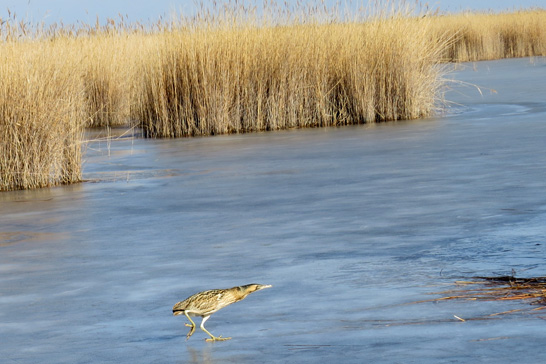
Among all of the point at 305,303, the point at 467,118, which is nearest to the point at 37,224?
the point at 305,303

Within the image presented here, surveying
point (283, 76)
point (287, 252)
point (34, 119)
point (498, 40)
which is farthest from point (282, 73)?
point (498, 40)

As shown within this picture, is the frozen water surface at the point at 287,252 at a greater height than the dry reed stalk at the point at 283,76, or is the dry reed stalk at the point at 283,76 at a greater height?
the dry reed stalk at the point at 283,76

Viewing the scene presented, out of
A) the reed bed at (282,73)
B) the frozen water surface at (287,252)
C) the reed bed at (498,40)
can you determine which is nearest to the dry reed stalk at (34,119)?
the frozen water surface at (287,252)

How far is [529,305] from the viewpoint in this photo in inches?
156

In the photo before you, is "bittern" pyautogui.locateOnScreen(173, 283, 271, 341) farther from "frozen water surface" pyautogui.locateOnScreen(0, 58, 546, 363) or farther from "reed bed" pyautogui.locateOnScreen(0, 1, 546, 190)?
"reed bed" pyautogui.locateOnScreen(0, 1, 546, 190)

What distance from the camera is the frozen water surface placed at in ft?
12.1

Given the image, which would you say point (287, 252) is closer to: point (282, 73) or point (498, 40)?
point (282, 73)

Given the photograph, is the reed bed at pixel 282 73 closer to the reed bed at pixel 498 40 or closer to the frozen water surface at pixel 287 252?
the frozen water surface at pixel 287 252

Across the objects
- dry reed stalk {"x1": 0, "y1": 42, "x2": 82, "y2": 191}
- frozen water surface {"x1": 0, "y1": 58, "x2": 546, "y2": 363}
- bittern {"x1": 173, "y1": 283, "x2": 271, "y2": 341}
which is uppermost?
dry reed stalk {"x1": 0, "y1": 42, "x2": 82, "y2": 191}

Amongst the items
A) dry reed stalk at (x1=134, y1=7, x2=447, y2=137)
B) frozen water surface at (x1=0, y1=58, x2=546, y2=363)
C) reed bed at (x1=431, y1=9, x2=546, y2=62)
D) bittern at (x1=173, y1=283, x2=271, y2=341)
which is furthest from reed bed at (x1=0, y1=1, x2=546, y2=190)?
reed bed at (x1=431, y1=9, x2=546, y2=62)

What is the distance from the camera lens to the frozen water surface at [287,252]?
145 inches

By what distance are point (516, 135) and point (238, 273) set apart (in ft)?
22.4

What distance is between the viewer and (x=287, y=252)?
17.8 ft

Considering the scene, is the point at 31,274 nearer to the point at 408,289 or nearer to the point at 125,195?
the point at 408,289
